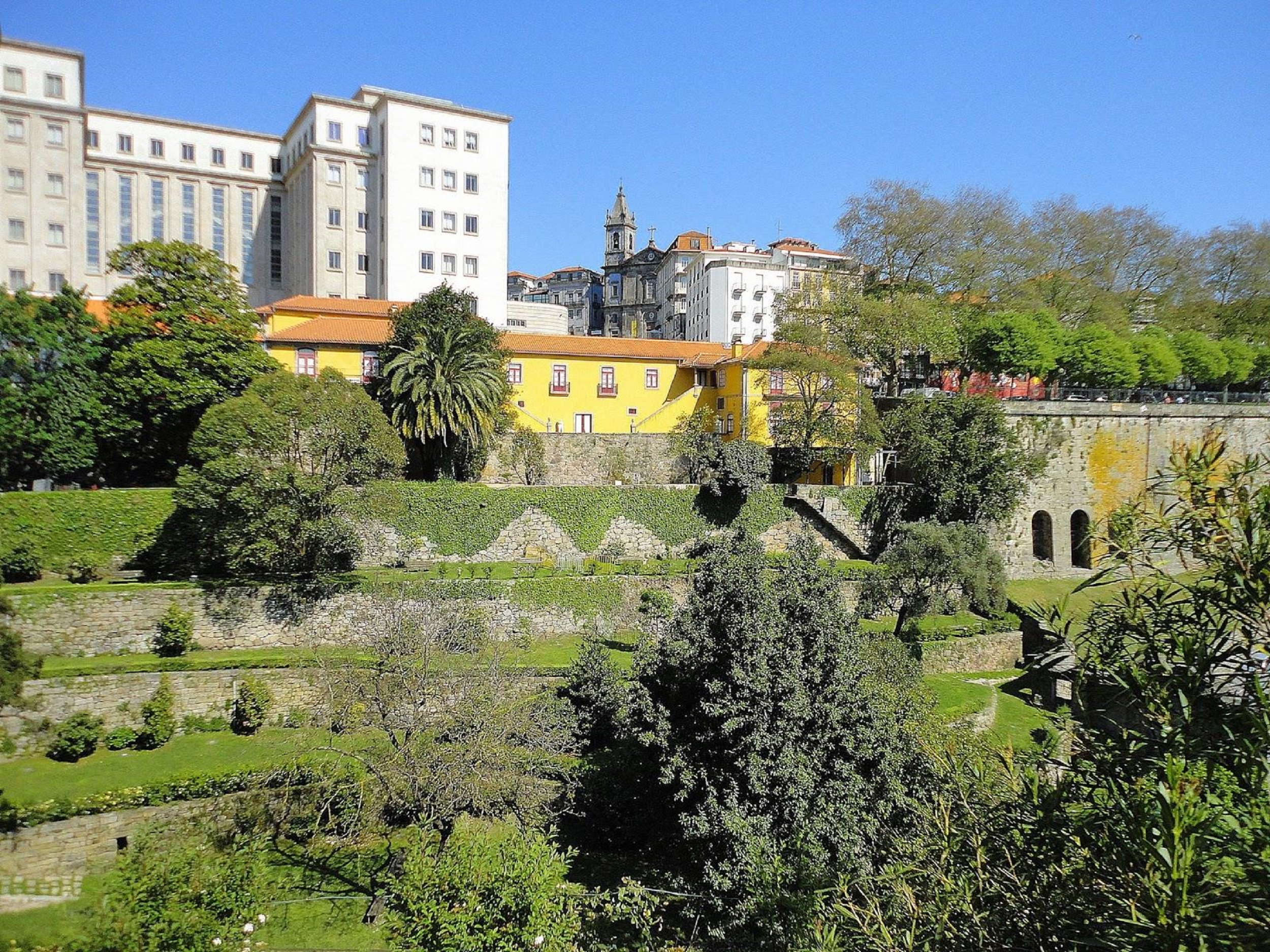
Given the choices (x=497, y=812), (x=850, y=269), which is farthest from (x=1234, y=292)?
(x=497, y=812)

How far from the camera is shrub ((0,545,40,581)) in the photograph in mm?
21938

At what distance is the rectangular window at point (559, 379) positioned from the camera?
37.7m

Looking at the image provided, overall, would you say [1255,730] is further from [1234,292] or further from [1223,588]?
[1234,292]

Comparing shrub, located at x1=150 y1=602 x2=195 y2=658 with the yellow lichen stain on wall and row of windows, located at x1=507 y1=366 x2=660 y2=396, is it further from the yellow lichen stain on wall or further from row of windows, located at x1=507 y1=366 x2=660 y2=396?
the yellow lichen stain on wall

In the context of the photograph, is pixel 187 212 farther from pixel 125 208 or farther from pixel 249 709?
pixel 249 709

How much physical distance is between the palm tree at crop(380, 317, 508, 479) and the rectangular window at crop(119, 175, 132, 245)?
35.0 m

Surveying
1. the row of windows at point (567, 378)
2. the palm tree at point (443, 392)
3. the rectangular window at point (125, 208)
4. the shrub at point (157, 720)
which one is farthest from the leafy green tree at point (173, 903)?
the rectangular window at point (125, 208)

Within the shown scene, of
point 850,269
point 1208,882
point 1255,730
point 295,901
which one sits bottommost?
point 295,901

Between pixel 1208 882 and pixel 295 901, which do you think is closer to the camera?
pixel 1208 882

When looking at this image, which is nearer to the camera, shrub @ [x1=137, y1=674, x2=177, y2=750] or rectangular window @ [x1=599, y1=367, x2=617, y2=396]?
shrub @ [x1=137, y1=674, x2=177, y2=750]

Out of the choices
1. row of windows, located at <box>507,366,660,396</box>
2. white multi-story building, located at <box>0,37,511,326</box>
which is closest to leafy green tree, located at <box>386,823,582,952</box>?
row of windows, located at <box>507,366,660,396</box>

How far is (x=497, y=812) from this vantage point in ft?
51.5

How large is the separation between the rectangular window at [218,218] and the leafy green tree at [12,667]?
44866 millimetres

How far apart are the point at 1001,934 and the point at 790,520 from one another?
2709 cm
